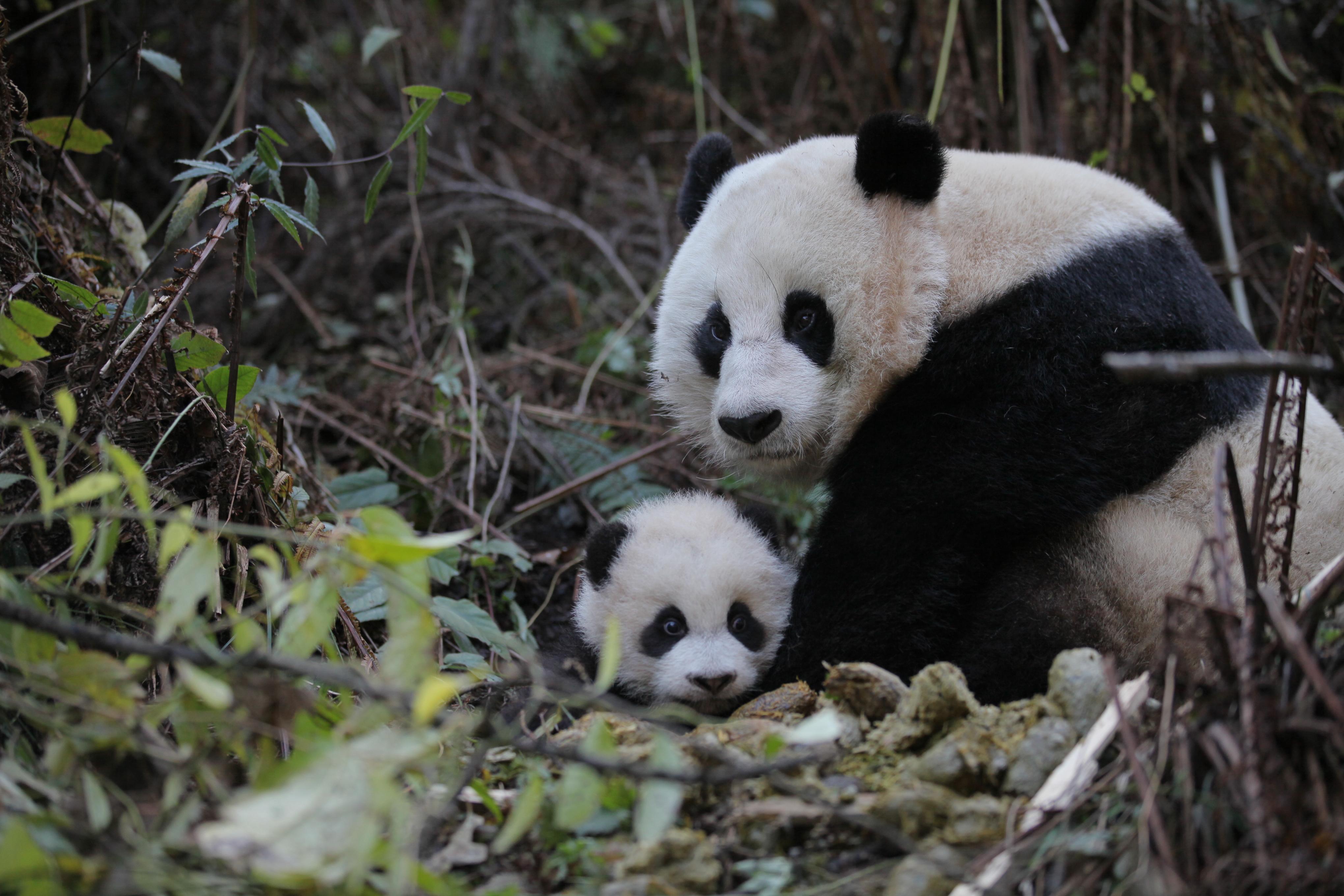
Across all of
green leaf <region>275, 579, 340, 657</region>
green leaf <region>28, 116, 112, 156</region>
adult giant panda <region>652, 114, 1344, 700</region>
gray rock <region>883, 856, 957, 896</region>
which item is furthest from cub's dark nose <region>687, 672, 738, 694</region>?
green leaf <region>28, 116, 112, 156</region>

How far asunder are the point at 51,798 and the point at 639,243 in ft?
15.7

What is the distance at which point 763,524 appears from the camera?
3.72 meters

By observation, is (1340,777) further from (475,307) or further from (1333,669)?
(475,307)

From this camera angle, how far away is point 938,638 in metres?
2.94

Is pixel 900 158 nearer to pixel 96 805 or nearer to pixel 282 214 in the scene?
pixel 282 214

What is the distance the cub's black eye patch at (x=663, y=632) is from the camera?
342cm

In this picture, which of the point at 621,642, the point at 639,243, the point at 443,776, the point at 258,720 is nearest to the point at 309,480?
the point at 621,642

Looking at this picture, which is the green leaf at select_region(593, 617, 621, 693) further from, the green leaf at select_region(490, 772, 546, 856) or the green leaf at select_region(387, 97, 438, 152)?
the green leaf at select_region(387, 97, 438, 152)

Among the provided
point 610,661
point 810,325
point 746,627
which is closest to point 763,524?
point 746,627

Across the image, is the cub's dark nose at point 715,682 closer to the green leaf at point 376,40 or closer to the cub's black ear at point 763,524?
the cub's black ear at point 763,524

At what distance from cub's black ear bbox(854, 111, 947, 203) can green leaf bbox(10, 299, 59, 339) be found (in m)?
2.23

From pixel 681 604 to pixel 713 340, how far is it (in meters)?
0.88

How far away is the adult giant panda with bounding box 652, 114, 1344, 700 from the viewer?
2869 mm

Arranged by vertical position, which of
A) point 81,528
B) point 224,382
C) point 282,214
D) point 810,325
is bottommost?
point 224,382
